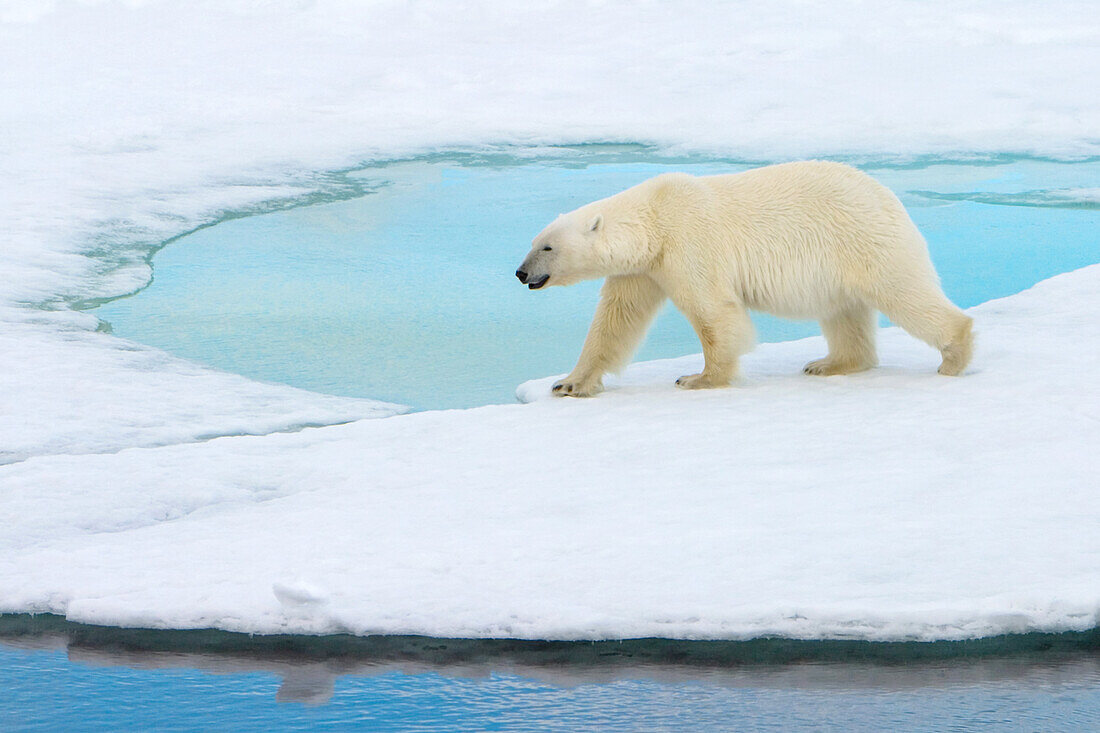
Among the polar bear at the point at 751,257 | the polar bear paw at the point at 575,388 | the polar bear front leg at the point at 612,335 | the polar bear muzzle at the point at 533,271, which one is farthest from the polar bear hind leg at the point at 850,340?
the polar bear muzzle at the point at 533,271

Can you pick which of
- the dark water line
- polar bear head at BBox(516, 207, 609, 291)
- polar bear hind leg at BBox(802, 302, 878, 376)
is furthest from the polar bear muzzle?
the dark water line

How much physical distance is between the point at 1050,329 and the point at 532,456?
2405mm

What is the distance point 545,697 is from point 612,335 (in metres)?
2.20

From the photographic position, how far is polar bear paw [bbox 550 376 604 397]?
4043 mm

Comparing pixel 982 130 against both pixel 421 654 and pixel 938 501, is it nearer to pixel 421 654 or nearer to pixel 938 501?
pixel 938 501

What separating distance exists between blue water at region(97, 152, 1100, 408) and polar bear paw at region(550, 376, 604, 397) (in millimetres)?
324

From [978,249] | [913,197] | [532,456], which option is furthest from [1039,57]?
[532,456]

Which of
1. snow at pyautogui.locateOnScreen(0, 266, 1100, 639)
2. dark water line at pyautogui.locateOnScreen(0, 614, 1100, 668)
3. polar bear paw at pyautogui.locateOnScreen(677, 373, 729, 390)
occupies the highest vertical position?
polar bear paw at pyautogui.locateOnScreen(677, 373, 729, 390)

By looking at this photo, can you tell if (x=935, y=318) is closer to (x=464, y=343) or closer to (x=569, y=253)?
(x=569, y=253)

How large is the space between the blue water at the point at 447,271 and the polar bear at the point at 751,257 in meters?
0.72

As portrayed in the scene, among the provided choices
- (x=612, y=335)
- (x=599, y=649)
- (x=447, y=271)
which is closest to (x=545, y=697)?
(x=599, y=649)

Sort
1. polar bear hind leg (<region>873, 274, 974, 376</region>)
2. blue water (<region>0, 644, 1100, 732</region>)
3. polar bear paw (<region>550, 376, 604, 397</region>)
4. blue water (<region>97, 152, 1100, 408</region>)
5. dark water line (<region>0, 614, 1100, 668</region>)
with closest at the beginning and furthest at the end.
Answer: blue water (<region>0, 644, 1100, 732</region>)
dark water line (<region>0, 614, 1100, 668</region>)
polar bear hind leg (<region>873, 274, 974, 376</region>)
polar bear paw (<region>550, 376, 604, 397</region>)
blue water (<region>97, 152, 1100, 408</region>)

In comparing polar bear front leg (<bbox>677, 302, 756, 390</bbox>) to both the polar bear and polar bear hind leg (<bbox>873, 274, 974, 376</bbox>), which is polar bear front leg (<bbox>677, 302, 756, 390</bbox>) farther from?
polar bear hind leg (<bbox>873, 274, 974, 376</bbox>)

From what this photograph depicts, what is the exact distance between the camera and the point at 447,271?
20.5 feet
